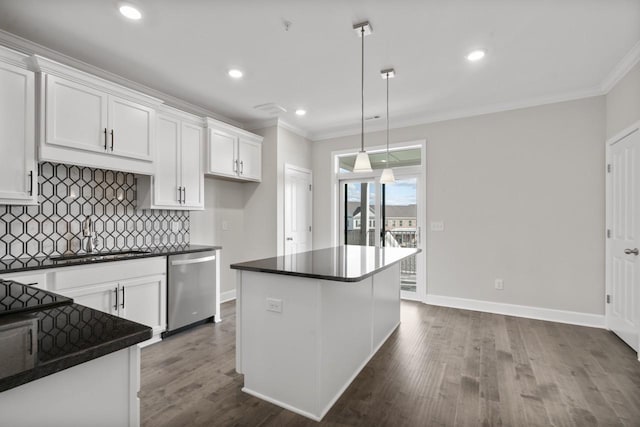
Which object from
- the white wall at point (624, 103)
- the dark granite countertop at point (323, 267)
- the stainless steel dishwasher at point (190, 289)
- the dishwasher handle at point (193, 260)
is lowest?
the stainless steel dishwasher at point (190, 289)

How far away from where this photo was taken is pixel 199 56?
2852 millimetres

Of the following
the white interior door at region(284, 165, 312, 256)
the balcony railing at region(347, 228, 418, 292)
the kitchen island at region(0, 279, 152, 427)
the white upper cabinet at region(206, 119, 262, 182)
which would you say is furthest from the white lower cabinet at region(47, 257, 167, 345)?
the balcony railing at region(347, 228, 418, 292)

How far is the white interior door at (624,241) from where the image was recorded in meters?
2.85

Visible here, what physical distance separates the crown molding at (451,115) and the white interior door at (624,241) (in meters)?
0.75

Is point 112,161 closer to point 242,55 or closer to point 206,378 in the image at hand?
point 242,55

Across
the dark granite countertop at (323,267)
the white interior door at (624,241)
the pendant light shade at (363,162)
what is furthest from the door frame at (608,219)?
the pendant light shade at (363,162)

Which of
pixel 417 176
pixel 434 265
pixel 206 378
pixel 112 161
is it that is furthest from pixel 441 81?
pixel 206 378

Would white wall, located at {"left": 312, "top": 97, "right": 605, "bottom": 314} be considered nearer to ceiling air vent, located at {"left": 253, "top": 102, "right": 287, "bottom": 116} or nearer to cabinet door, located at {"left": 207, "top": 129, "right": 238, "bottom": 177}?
ceiling air vent, located at {"left": 253, "top": 102, "right": 287, "bottom": 116}

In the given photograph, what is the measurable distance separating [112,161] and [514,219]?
4.57 meters

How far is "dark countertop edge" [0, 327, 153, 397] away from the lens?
0.62m

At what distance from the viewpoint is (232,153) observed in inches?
165

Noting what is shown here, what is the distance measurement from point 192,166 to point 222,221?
1.06m

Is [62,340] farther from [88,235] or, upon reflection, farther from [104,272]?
[88,235]

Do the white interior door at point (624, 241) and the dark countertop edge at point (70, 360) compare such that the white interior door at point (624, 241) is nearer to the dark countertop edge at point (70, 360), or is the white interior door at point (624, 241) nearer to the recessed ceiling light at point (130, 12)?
the dark countertop edge at point (70, 360)
